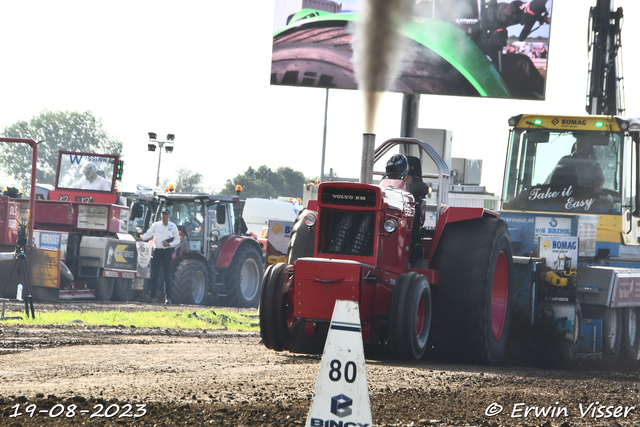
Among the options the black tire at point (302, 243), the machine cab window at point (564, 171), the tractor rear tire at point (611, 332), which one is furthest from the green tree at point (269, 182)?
the black tire at point (302, 243)

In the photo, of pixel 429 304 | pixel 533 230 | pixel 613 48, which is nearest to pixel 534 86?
pixel 613 48

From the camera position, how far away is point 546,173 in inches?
461

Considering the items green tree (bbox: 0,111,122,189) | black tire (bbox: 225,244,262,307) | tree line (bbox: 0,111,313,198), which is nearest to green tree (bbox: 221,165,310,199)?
tree line (bbox: 0,111,313,198)

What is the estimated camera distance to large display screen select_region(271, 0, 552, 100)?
18.1 m

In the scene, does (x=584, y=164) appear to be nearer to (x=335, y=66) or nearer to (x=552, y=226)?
(x=552, y=226)

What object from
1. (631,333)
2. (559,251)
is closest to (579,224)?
(559,251)

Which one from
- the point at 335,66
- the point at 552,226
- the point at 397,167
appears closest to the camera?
the point at 397,167

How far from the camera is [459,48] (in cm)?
1819

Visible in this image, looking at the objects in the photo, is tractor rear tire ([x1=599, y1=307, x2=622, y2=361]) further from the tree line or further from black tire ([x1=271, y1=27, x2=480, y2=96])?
the tree line

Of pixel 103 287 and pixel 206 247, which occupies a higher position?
pixel 206 247

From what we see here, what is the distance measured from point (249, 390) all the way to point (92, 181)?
553 inches

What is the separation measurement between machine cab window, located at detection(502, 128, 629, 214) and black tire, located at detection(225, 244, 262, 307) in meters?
8.26

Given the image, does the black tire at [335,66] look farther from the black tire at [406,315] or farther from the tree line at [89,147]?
the tree line at [89,147]

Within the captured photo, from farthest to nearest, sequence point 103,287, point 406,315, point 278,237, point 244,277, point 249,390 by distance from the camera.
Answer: point 244,277, point 103,287, point 278,237, point 406,315, point 249,390
